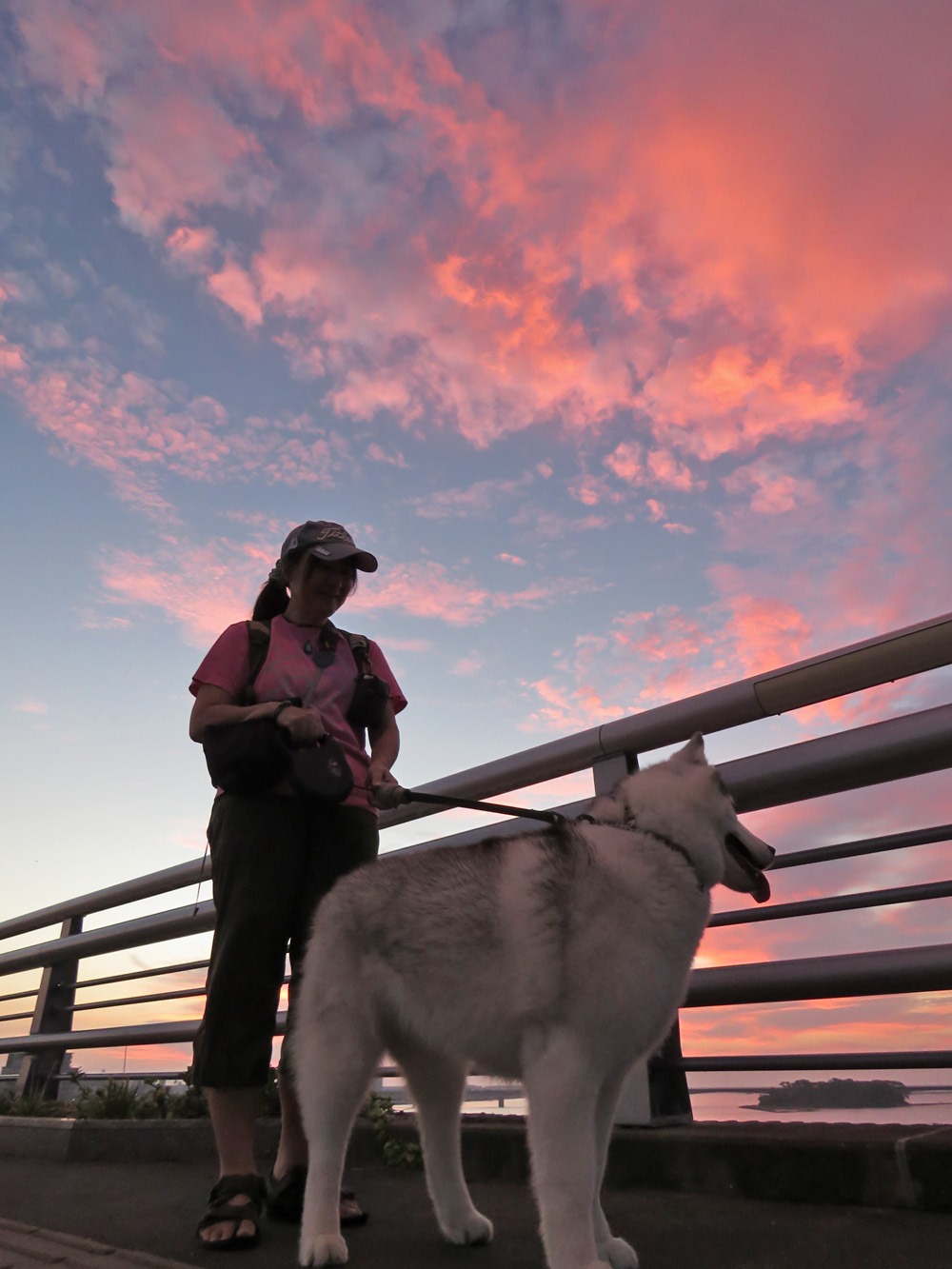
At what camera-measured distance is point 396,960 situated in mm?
2367

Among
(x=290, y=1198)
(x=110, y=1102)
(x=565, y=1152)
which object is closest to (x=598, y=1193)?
(x=565, y=1152)

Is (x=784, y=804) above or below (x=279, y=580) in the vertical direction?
below

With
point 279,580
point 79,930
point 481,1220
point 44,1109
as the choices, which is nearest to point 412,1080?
point 481,1220

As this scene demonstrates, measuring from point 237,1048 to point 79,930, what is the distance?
405cm

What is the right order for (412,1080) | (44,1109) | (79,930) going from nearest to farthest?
(412,1080)
(44,1109)
(79,930)

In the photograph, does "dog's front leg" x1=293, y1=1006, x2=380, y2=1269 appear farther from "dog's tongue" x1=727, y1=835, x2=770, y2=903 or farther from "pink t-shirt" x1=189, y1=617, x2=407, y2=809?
"dog's tongue" x1=727, y1=835, x2=770, y2=903

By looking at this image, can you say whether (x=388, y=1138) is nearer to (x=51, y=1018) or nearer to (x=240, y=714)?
(x=240, y=714)

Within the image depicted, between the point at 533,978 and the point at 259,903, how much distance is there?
1.24 m

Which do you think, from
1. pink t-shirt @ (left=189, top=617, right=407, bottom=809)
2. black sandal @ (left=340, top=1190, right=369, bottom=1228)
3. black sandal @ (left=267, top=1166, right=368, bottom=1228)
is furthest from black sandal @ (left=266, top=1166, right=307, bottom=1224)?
pink t-shirt @ (left=189, top=617, right=407, bottom=809)

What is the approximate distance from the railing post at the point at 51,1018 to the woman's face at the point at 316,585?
4068 mm

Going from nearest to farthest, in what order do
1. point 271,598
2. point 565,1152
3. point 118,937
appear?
1. point 565,1152
2. point 271,598
3. point 118,937

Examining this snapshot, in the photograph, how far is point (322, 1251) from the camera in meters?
2.25

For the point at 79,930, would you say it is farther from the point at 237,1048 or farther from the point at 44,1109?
the point at 237,1048

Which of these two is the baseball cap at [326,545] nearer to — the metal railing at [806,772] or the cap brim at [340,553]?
the cap brim at [340,553]
